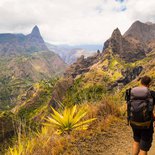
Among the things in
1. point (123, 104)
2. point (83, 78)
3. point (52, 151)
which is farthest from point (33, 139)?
point (83, 78)

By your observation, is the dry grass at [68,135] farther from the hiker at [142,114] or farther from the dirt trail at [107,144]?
the hiker at [142,114]

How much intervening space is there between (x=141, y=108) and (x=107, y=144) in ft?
10.7

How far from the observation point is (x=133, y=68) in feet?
636

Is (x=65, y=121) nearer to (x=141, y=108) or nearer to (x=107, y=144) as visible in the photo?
(x=107, y=144)

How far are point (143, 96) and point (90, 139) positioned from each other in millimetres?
3455

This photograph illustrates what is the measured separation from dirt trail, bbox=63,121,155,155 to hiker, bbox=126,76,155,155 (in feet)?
6.65

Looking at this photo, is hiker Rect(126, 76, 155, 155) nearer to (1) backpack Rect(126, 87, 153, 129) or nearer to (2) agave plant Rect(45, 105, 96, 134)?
(1) backpack Rect(126, 87, 153, 129)

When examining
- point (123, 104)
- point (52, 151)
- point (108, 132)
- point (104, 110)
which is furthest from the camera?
point (123, 104)

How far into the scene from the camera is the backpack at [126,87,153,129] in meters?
5.70

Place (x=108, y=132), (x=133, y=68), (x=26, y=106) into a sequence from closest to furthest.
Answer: (x=108, y=132)
(x=26, y=106)
(x=133, y=68)

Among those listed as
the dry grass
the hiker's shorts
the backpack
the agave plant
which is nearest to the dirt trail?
the dry grass

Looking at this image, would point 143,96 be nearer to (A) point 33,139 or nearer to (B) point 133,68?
(A) point 33,139

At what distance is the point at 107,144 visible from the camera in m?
8.66

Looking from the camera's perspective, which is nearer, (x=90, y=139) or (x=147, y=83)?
(x=147, y=83)
